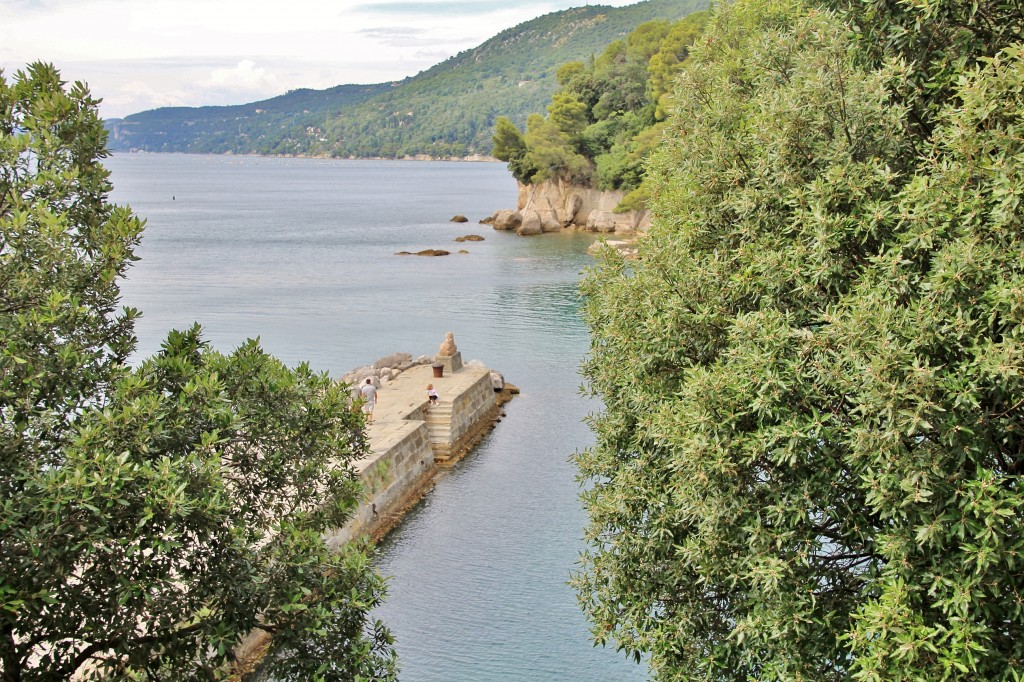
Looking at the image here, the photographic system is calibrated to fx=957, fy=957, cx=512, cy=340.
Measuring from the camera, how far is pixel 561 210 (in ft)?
313

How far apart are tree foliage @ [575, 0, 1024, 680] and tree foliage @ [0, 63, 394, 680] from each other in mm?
3967

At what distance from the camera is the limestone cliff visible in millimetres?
89625

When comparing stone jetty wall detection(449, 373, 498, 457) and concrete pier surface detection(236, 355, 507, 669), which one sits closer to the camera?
concrete pier surface detection(236, 355, 507, 669)

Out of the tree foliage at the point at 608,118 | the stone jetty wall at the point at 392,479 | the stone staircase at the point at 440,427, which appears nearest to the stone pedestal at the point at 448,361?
the stone staircase at the point at 440,427

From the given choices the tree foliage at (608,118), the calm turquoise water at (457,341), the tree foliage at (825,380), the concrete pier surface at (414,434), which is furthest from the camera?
the tree foliage at (608,118)

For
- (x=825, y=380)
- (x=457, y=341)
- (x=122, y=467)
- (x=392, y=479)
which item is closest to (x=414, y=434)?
(x=392, y=479)

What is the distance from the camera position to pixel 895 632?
28.7 feet

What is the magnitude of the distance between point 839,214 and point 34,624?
875cm

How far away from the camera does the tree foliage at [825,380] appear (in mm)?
8648

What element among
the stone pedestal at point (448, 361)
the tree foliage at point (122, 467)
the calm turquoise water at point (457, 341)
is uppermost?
the tree foliage at point (122, 467)

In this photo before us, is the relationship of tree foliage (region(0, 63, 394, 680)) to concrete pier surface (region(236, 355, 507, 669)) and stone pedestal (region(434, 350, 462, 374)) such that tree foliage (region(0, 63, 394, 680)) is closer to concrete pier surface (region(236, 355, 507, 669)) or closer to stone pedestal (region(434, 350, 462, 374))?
concrete pier surface (region(236, 355, 507, 669))

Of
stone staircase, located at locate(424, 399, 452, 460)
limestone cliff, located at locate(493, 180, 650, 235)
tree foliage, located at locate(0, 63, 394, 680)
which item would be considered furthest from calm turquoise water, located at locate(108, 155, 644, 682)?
tree foliage, located at locate(0, 63, 394, 680)

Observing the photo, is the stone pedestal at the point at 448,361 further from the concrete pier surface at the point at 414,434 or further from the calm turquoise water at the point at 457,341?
the calm turquoise water at the point at 457,341

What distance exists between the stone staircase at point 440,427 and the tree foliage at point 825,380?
17.2m
